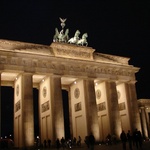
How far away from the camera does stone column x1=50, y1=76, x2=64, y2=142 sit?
1173 inches

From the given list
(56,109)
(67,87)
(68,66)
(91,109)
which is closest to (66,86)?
(67,87)

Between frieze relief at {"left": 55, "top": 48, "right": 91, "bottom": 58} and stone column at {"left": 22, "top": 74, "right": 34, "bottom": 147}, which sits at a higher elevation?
frieze relief at {"left": 55, "top": 48, "right": 91, "bottom": 58}

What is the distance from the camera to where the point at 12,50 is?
1182 inches

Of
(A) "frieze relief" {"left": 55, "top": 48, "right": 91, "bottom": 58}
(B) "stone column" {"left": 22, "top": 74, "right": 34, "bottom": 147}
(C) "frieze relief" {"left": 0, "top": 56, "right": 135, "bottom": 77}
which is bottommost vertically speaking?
(B) "stone column" {"left": 22, "top": 74, "right": 34, "bottom": 147}

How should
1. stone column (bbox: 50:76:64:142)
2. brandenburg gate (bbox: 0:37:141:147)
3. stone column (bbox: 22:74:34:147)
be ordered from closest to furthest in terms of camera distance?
stone column (bbox: 22:74:34:147), brandenburg gate (bbox: 0:37:141:147), stone column (bbox: 50:76:64:142)

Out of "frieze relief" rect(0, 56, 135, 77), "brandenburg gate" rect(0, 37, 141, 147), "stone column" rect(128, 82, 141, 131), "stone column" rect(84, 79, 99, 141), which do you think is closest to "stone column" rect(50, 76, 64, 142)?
"brandenburg gate" rect(0, 37, 141, 147)

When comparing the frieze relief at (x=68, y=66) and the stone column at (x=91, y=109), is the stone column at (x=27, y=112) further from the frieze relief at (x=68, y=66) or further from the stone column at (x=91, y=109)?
the stone column at (x=91, y=109)

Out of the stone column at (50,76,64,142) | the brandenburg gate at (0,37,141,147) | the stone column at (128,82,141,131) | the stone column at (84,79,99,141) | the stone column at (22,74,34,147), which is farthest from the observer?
the stone column at (128,82,141,131)

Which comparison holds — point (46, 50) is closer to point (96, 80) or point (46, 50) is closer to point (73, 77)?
point (73, 77)

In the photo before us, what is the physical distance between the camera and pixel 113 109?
35.2 metres

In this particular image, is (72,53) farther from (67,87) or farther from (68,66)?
(67,87)

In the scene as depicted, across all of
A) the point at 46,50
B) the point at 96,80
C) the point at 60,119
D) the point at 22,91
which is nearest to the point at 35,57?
the point at 46,50

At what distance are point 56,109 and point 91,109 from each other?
16.8 feet

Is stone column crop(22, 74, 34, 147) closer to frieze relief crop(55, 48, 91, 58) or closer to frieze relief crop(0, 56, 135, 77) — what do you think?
frieze relief crop(0, 56, 135, 77)
